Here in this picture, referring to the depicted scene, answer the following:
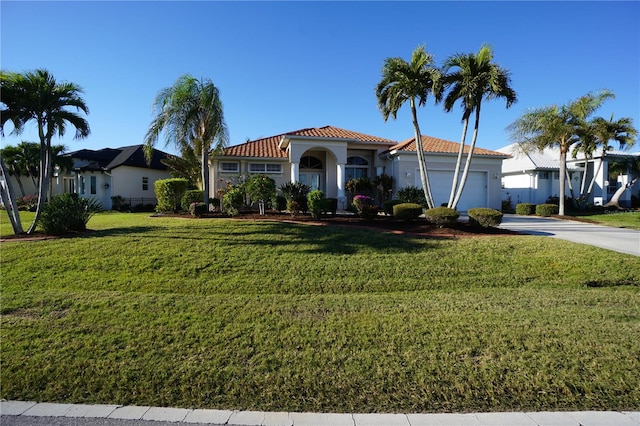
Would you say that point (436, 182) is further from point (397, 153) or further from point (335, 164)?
point (335, 164)

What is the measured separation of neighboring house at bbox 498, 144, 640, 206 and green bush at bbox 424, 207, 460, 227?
59.7 ft

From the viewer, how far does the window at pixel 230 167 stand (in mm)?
18828

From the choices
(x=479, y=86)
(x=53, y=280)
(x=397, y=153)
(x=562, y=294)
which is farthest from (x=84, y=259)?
(x=397, y=153)

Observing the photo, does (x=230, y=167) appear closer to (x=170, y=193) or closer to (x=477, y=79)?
(x=170, y=193)

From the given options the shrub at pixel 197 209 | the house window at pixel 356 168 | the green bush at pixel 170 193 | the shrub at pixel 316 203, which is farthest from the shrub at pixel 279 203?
the house window at pixel 356 168

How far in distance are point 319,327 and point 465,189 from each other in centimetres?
1794

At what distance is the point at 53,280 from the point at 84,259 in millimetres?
1251

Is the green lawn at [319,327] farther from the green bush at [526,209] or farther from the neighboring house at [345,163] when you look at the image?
the green bush at [526,209]

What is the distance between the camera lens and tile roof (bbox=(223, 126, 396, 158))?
60.2 feet

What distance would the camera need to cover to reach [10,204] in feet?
36.9

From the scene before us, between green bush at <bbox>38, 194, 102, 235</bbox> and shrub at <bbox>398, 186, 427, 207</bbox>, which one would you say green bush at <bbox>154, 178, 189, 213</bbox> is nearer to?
green bush at <bbox>38, 194, 102, 235</bbox>

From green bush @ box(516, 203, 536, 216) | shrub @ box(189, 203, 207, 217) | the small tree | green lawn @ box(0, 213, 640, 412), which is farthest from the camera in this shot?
green bush @ box(516, 203, 536, 216)

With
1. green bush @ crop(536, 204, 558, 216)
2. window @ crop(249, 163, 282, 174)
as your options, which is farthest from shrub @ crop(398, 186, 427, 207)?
green bush @ crop(536, 204, 558, 216)

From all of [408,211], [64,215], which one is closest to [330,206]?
[408,211]
